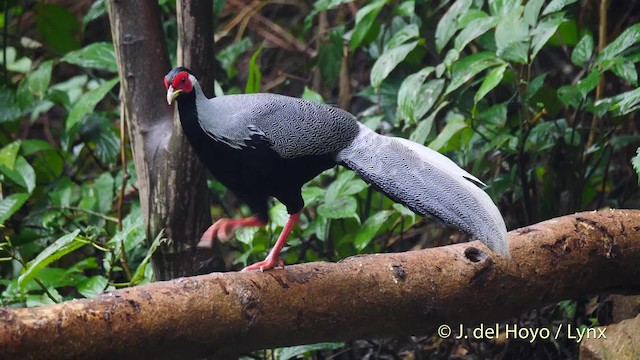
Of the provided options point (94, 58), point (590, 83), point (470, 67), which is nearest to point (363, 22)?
point (470, 67)

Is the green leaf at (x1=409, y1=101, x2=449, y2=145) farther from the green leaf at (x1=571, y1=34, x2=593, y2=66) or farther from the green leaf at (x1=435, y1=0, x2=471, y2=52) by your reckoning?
the green leaf at (x1=571, y1=34, x2=593, y2=66)

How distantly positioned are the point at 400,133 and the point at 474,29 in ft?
2.65

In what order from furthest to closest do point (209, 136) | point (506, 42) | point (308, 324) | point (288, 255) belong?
point (288, 255) < point (506, 42) < point (209, 136) < point (308, 324)

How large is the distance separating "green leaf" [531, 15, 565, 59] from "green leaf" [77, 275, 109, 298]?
191 cm

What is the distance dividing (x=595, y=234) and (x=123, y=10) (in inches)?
72.2

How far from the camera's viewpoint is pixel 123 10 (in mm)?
2971

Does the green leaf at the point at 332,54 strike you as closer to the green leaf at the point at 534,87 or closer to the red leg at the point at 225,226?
the green leaf at the point at 534,87

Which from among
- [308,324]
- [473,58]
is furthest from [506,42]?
[308,324]

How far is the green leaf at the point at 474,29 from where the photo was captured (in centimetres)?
324

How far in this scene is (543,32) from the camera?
317 centimetres

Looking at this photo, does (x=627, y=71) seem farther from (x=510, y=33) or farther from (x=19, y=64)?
(x=19, y=64)

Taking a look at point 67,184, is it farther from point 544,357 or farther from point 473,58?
point 544,357

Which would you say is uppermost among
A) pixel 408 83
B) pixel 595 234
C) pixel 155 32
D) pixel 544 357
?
pixel 155 32

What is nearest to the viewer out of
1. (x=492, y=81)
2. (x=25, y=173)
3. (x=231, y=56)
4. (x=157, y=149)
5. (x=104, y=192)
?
(x=157, y=149)
